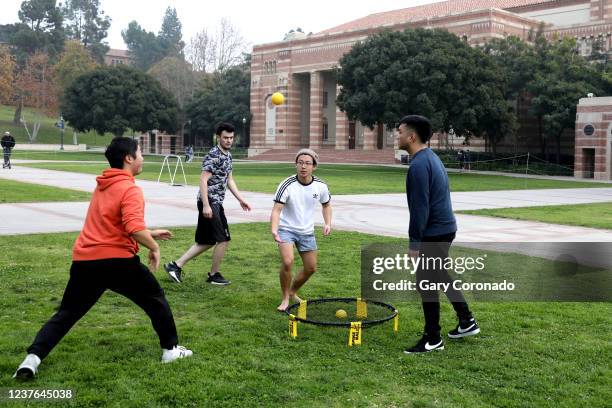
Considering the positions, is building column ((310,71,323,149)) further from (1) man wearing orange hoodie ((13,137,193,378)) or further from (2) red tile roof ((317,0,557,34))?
(1) man wearing orange hoodie ((13,137,193,378))

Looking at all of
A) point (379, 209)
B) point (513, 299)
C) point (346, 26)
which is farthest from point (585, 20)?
point (513, 299)

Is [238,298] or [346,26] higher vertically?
[346,26]

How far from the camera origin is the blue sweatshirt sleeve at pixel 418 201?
5.26m

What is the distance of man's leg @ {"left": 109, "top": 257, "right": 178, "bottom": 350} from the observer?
492cm

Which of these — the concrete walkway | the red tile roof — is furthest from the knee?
the red tile roof

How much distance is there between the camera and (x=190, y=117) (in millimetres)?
71562

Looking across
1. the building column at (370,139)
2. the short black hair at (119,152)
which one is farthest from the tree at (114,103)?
the short black hair at (119,152)

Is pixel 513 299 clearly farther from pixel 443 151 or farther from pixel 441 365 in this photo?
pixel 443 151

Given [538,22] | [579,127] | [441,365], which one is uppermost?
[538,22]

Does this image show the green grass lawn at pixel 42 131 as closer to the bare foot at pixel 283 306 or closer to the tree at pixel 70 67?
the tree at pixel 70 67

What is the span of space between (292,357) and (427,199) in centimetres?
161

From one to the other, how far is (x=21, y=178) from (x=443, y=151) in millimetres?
32016

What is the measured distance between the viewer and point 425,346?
17.8 feet

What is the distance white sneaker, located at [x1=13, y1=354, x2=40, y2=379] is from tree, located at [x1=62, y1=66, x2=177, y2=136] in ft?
192
